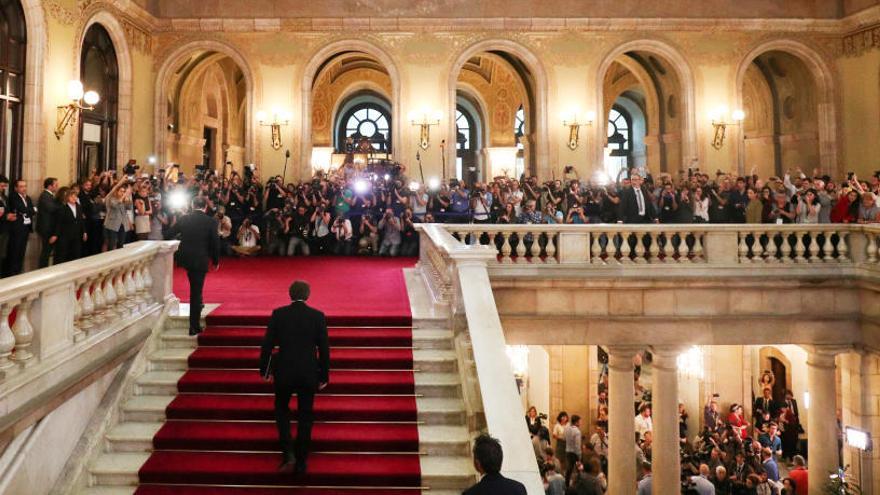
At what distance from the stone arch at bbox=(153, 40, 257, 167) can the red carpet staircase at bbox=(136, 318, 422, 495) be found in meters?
10.9

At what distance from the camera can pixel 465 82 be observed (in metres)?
26.6

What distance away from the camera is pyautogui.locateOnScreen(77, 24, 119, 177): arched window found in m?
14.0

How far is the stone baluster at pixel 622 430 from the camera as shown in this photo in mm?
10664

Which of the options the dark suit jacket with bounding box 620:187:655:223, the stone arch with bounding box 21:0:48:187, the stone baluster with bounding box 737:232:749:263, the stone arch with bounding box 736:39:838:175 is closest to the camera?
the stone baluster with bounding box 737:232:749:263

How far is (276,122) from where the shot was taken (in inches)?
664

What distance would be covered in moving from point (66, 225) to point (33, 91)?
4376 millimetres

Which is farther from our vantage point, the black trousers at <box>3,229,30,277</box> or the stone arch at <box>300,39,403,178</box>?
the stone arch at <box>300,39,403,178</box>

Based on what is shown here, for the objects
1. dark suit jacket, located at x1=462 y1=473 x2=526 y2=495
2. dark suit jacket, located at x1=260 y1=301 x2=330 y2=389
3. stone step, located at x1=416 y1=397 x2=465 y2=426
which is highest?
dark suit jacket, located at x1=260 y1=301 x2=330 y2=389

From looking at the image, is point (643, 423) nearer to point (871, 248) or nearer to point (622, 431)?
point (622, 431)

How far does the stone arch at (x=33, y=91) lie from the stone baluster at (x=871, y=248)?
47.9ft

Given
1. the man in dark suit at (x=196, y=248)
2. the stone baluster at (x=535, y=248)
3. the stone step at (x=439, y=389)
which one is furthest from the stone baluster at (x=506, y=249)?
the man in dark suit at (x=196, y=248)

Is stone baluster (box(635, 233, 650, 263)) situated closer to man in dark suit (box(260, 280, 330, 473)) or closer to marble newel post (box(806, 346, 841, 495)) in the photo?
marble newel post (box(806, 346, 841, 495))

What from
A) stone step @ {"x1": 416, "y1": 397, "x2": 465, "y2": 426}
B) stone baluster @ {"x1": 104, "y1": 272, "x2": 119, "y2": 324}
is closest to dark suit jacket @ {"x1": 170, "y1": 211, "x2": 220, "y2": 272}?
stone baluster @ {"x1": 104, "y1": 272, "x2": 119, "y2": 324}

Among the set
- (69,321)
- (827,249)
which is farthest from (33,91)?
(827,249)
